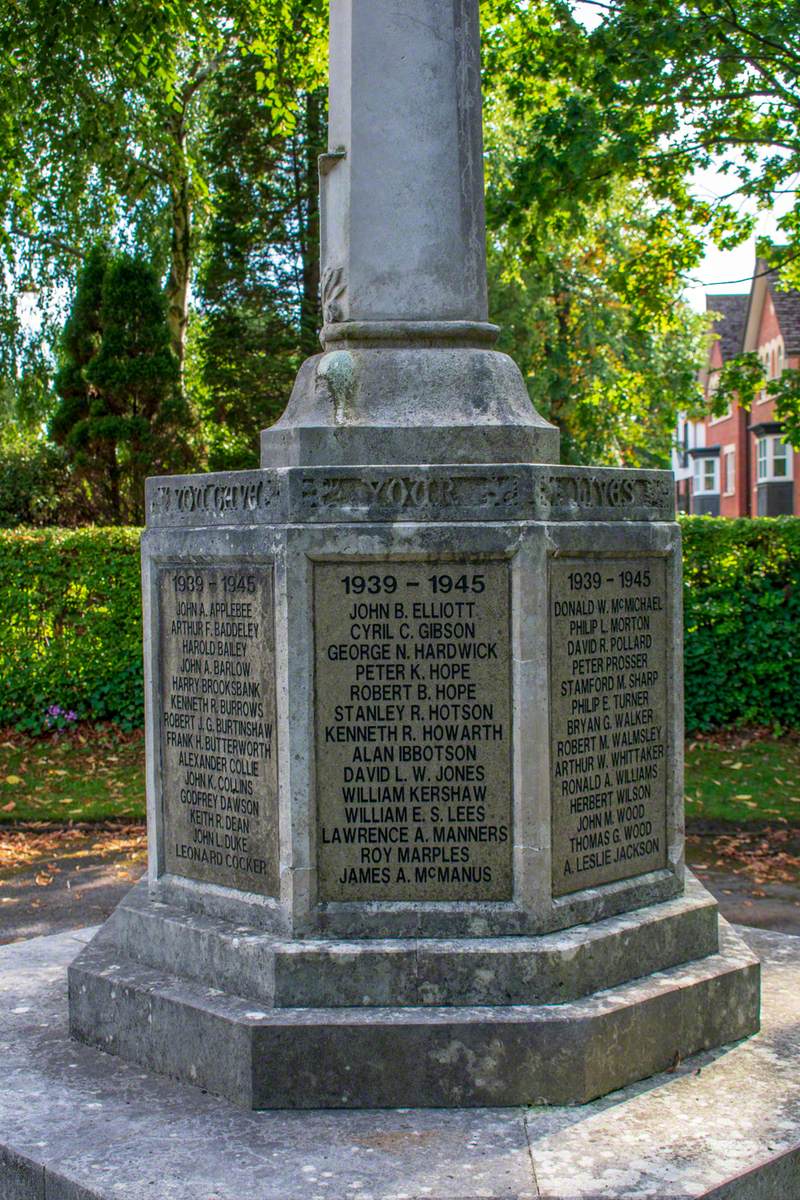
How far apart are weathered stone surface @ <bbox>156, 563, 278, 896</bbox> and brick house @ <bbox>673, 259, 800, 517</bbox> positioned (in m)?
28.2

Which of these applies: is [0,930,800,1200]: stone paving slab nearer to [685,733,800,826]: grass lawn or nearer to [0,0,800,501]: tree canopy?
[685,733,800,826]: grass lawn

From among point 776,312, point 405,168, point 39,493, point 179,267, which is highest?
point 776,312

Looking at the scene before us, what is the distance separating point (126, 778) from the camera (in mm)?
12000

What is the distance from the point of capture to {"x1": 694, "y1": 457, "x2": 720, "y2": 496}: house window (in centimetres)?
5969

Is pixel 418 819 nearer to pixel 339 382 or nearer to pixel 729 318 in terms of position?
pixel 339 382

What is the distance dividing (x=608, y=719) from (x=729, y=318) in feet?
189

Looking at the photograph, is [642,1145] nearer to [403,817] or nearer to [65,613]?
[403,817]

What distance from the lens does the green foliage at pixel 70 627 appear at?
13.5m

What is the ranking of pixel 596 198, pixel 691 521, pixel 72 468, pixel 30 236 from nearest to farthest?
pixel 596 198
pixel 691 521
pixel 72 468
pixel 30 236

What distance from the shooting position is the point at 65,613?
13859 mm

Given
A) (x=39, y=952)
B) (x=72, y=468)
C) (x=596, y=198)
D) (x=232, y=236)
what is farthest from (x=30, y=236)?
(x=39, y=952)

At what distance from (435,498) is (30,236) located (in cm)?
2251

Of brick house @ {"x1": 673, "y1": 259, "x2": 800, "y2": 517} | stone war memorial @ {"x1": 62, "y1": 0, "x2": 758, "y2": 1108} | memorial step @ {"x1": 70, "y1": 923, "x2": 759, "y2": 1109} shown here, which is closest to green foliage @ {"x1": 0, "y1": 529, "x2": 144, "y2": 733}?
stone war memorial @ {"x1": 62, "y1": 0, "x2": 758, "y2": 1108}

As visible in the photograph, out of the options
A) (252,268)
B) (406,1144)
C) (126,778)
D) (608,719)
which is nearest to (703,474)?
(252,268)
